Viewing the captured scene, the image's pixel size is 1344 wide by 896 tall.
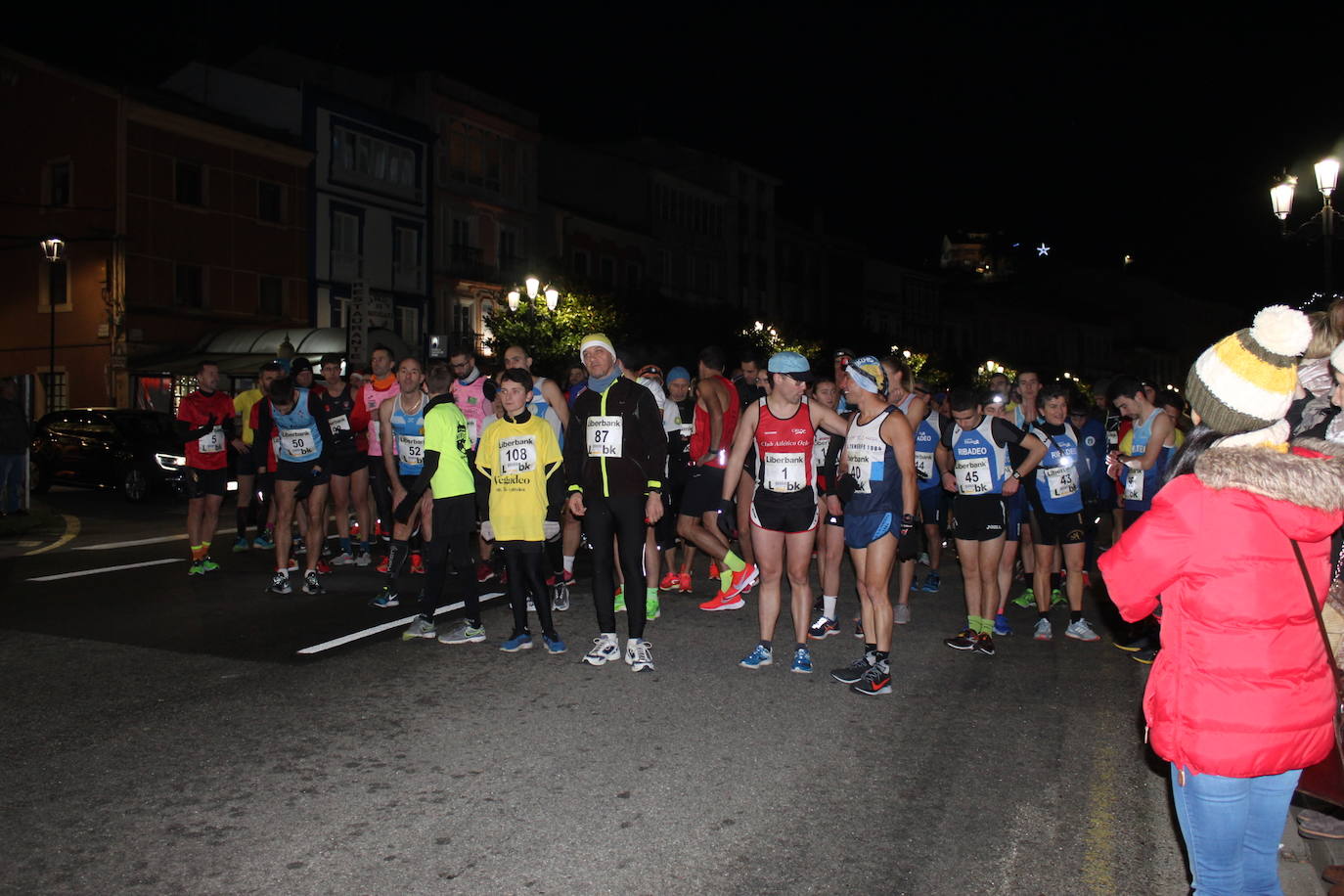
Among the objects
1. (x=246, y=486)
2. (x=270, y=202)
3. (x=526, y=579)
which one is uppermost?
(x=270, y=202)

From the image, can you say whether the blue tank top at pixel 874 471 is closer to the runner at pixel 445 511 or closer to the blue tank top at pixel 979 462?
the blue tank top at pixel 979 462

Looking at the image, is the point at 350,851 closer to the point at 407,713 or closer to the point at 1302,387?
the point at 407,713

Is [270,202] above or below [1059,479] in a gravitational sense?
above

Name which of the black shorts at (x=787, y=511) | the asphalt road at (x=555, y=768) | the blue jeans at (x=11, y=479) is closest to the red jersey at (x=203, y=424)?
the asphalt road at (x=555, y=768)

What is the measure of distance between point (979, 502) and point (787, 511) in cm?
175

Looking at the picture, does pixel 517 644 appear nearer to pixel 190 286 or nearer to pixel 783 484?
pixel 783 484

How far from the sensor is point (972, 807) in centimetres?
473

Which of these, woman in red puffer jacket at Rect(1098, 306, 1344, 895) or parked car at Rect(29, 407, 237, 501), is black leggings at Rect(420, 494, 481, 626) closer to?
woman in red puffer jacket at Rect(1098, 306, 1344, 895)

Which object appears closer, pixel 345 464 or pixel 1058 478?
pixel 1058 478

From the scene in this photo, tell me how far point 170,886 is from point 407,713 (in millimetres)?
2189

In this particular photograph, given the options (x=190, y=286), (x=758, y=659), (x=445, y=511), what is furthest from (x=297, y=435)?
(x=190, y=286)

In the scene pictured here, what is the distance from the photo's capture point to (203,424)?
10.7 meters

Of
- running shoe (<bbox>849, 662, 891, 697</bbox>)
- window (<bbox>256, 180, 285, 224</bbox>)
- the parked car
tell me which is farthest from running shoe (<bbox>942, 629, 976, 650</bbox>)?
window (<bbox>256, 180, 285, 224</bbox>)

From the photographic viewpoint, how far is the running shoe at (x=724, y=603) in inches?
363
